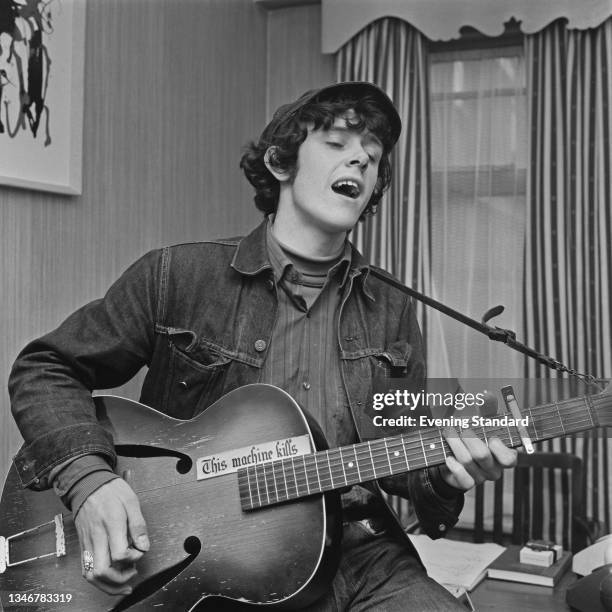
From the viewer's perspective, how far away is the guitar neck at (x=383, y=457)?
1.04 meters

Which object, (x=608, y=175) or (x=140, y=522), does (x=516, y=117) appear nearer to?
(x=608, y=175)

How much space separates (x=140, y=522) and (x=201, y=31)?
1794mm

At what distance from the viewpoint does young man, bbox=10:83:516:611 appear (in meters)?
1.21

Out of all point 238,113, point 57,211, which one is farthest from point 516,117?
point 57,211

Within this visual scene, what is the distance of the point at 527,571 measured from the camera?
151 centimetres

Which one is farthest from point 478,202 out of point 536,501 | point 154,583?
point 154,583

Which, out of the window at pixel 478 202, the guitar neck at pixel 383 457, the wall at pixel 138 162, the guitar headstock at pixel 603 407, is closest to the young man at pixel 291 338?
the guitar neck at pixel 383 457

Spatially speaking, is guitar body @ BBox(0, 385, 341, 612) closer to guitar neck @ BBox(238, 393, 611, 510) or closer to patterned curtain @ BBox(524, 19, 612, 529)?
guitar neck @ BBox(238, 393, 611, 510)

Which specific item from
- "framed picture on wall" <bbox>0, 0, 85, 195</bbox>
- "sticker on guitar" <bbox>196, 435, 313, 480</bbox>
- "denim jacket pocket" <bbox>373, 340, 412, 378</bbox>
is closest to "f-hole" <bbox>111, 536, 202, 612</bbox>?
"sticker on guitar" <bbox>196, 435, 313, 480</bbox>

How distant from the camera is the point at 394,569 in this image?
1.22 metres

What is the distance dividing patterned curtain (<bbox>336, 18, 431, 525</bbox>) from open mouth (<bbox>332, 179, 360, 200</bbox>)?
57.2 inches

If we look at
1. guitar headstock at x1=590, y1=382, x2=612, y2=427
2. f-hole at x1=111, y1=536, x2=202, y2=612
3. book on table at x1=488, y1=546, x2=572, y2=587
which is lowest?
book on table at x1=488, y1=546, x2=572, y2=587

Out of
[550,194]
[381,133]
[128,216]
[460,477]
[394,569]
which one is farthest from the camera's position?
[550,194]

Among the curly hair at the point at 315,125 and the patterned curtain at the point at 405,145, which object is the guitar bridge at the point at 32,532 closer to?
the curly hair at the point at 315,125
